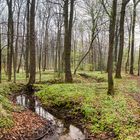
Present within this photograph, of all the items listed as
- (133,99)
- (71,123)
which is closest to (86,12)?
(133,99)

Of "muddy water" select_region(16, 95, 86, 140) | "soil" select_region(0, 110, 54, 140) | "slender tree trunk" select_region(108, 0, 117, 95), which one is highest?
"slender tree trunk" select_region(108, 0, 117, 95)

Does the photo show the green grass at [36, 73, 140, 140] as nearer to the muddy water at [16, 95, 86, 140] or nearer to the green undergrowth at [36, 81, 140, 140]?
the green undergrowth at [36, 81, 140, 140]

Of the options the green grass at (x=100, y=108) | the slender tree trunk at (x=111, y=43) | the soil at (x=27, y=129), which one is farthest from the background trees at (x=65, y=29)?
the soil at (x=27, y=129)

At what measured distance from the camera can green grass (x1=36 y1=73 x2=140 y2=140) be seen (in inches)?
371

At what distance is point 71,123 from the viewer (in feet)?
35.7

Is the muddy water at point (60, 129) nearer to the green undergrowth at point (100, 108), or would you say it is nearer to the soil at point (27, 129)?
the soil at point (27, 129)

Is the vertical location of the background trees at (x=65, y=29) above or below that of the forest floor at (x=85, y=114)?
above

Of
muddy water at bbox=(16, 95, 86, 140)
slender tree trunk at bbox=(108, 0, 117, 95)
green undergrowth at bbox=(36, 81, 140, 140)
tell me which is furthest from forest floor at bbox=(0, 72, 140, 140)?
slender tree trunk at bbox=(108, 0, 117, 95)

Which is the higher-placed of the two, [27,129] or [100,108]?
[100,108]

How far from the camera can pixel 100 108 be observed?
11109 mm

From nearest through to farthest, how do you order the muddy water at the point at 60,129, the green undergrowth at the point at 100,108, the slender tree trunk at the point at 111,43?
the muddy water at the point at 60,129 → the green undergrowth at the point at 100,108 → the slender tree trunk at the point at 111,43

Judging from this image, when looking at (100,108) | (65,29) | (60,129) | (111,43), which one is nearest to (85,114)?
(100,108)

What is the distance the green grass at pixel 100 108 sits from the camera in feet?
30.9

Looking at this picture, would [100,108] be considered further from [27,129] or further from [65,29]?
[65,29]
